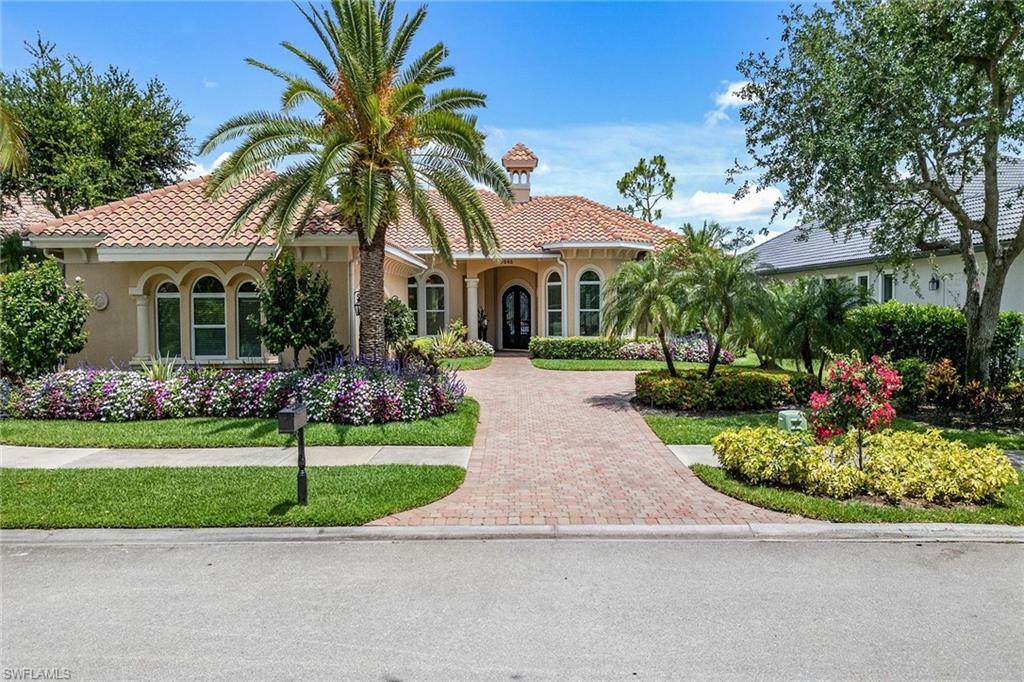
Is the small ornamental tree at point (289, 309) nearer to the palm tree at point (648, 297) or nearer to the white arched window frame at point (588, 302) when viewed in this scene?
the palm tree at point (648, 297)

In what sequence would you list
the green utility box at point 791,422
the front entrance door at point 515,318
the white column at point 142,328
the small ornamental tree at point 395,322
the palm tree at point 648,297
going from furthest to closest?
1. the front entrance door at point 515,318
2. the small ornamental tree at point 395,322
3. the white column at point 142,328
4. the palm tree at point 648,297
5. the green utility box at point 791,422

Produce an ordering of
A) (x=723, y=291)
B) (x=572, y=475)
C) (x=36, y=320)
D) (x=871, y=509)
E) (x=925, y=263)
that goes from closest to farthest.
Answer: (x=871, y=509) < (x=572, y=475) < (x=36, y=320) < (x=723, y=291) < (x=925, y=263)

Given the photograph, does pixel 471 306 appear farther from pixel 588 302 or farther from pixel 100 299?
pixel 100 299

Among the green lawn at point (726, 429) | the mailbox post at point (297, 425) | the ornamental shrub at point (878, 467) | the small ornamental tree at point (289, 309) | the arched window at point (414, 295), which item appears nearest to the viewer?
the mailbox post at point (297, 425)

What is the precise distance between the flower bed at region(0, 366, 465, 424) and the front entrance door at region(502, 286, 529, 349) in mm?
12703

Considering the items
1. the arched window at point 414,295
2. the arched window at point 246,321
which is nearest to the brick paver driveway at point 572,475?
the arched window at point 246,321

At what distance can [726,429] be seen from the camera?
426 inches

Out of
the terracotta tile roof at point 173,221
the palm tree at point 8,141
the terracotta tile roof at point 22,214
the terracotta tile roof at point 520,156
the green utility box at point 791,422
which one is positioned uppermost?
the terracotta tile roof at point 520,156

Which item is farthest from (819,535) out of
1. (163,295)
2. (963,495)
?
(163,295)

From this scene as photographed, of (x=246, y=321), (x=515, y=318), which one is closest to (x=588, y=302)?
(x=515, y=318)

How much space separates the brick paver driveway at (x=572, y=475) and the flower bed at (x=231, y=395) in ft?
5.22

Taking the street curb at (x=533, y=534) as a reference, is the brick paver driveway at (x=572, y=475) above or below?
above

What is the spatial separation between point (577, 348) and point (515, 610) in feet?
54.5

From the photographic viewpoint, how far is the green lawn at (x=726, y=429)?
10.1 m
